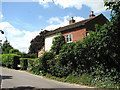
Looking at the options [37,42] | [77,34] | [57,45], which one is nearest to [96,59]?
[57,45]

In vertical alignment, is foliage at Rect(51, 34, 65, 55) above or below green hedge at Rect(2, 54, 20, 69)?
above

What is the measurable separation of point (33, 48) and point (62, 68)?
3169 cm

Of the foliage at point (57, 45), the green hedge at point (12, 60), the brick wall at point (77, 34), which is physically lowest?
the green hedge at point (12, 60)

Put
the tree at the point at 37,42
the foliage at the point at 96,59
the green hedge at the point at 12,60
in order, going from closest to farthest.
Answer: the foliage at the point at 96,59 → the green hedge at the point at 12,60 → the tree at the point at 37,42

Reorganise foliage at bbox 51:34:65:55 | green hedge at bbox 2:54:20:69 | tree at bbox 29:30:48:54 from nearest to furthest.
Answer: foliage at bbox 51:34:65:55, green hedge at bbox 2:54:20:69, tree at bbox 29:30:48:54

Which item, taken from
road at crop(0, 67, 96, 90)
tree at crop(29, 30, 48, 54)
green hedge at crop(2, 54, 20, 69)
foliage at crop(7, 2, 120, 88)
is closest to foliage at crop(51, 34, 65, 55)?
foliage at crop(7, 2, 120, 88)

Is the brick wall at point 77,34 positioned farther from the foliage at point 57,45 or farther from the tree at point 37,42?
the tree at point 37,42

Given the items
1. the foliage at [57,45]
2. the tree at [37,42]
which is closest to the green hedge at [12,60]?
the foliage at [57,45]

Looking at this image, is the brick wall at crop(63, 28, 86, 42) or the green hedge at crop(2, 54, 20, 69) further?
the green hedge at crop(2, 54, 20, 69)

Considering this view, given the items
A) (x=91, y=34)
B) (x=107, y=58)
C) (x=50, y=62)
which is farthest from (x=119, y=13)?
(x=50, y=62)

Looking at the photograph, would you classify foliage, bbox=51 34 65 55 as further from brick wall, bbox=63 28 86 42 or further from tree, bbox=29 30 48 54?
tree, bbox=29 30 48 54

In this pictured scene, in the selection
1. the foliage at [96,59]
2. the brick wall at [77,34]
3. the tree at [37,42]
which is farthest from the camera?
the tree at [37,42]

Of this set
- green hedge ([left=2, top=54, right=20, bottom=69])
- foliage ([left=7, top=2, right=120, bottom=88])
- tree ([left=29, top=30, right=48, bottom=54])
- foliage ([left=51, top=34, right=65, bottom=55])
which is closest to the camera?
foliage ([left=7, top=2, right=120, bottom=88])

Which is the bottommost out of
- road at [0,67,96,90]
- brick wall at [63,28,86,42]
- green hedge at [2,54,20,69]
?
road at [0,67,96,90]
